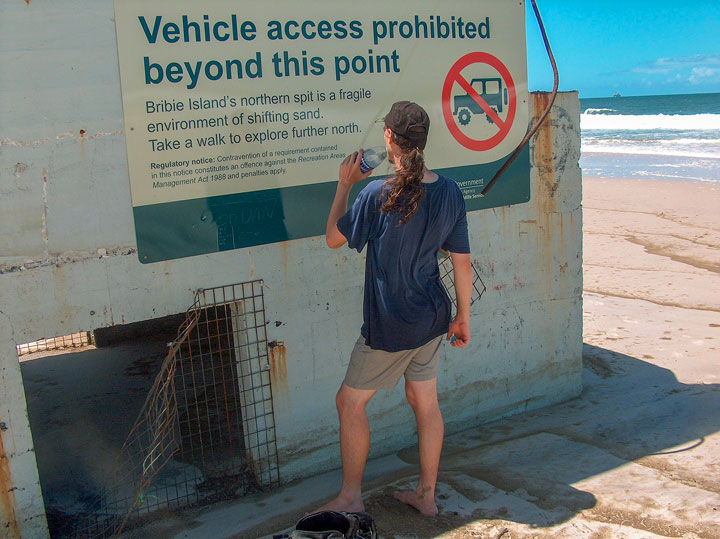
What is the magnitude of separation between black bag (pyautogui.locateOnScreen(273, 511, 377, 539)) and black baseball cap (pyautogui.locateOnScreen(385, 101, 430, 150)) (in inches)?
65.1

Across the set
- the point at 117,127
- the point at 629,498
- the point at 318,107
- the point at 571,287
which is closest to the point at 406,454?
the point at 629,498

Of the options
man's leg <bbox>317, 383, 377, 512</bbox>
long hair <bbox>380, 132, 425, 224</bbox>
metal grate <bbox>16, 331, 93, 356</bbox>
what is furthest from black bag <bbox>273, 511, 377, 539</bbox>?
metal grate <bbox>16, 331, 93, 356</bbox>

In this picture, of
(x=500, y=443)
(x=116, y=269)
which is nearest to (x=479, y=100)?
(x=500, y=443)

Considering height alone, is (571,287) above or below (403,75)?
below

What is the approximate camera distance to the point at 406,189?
3094 millimetres

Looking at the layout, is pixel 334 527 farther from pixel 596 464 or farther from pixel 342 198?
pixel 596 464

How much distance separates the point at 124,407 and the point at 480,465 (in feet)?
8.86

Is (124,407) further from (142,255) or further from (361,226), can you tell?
(361,226)

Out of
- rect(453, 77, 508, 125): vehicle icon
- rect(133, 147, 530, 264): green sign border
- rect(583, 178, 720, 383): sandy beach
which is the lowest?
rect(583, 178, 720, 383): sandy beach

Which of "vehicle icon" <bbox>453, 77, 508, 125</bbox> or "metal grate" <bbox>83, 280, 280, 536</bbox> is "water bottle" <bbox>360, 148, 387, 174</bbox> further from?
"metal grate" <bbox>83, 280, 280, 536</bbox>

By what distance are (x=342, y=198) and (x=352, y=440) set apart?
115 cm

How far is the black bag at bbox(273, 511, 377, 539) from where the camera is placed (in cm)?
295

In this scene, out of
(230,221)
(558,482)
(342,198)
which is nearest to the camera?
(342,198)

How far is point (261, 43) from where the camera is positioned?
12.0 feet
